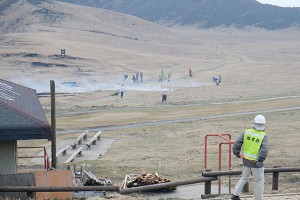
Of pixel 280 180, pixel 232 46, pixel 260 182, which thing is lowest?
pixel 280 180

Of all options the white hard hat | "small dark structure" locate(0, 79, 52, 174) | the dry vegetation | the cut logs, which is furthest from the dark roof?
the dry vegetation

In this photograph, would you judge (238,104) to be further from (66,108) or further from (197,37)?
(197,37)

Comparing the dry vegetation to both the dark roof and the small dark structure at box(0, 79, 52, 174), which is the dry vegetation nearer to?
the small dark structure at box(0, 79, 52, 174)

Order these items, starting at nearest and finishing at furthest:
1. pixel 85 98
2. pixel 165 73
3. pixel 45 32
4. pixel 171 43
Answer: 1. pixel 85 98
2. pixel 165 73
3. pixel 45 32
4. pixel 171 43

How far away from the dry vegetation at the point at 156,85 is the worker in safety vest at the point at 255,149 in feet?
11.7

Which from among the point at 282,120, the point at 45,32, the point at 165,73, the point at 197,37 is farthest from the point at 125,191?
the point at 197,37

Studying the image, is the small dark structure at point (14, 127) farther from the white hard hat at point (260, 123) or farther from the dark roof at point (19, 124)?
the white hard hat at point (260, 123)

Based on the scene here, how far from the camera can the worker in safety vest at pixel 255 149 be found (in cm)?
1165

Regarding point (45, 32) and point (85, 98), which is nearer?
point (85, 98)

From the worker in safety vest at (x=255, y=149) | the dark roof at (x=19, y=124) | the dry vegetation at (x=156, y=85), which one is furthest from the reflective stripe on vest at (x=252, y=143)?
the dark roof at (x=19, y=124)

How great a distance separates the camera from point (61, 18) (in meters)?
166

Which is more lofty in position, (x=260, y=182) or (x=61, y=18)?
(x=61, y=18)

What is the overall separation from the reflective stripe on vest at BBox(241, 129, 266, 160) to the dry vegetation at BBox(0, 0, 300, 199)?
13.0ft

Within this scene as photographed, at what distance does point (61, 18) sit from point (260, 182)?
158 meters
